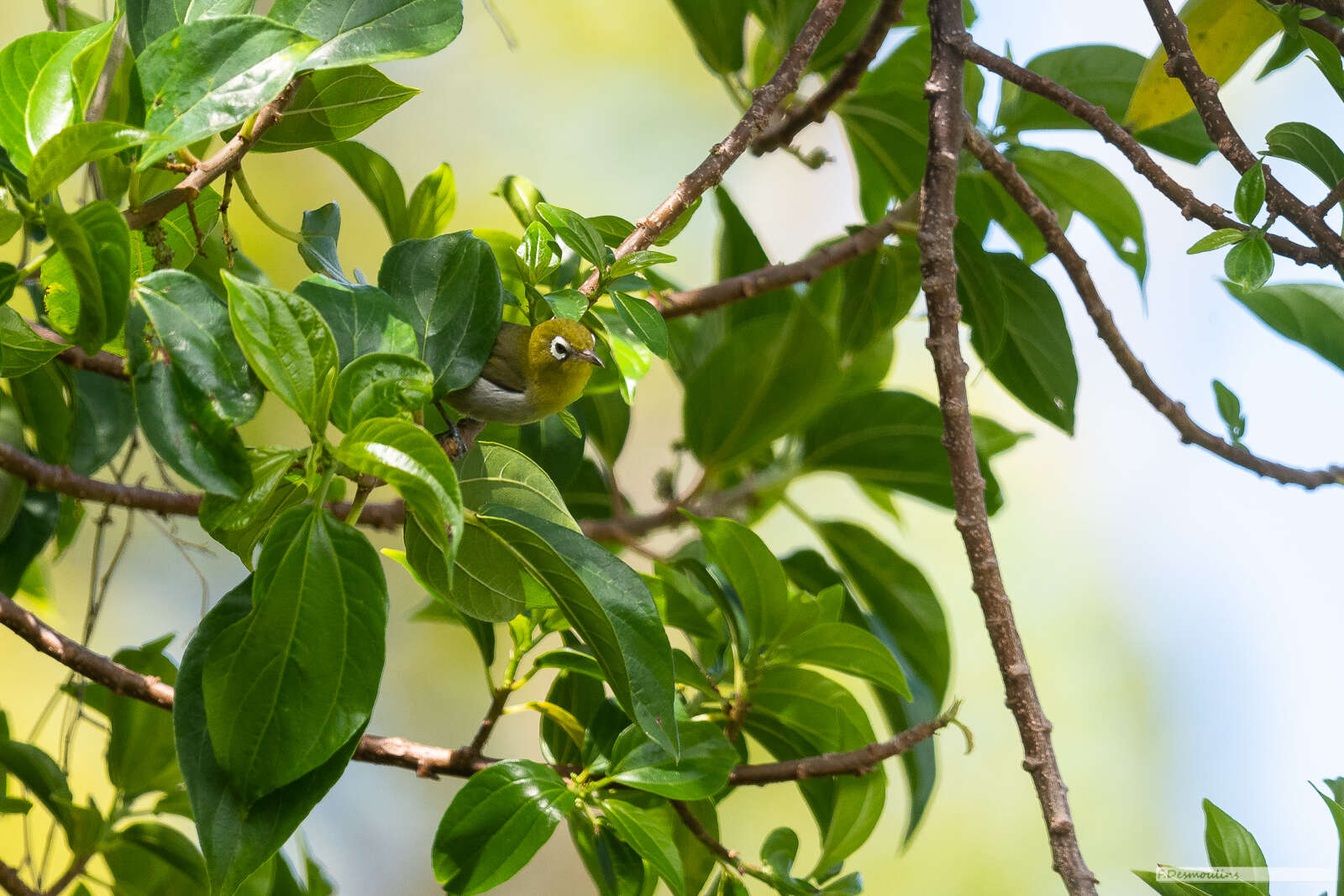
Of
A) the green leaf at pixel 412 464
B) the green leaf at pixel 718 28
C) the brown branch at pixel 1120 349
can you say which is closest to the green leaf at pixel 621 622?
the green leaf at pixel 412 464

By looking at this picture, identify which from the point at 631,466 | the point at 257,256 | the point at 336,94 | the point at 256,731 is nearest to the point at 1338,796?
the point at 256,731

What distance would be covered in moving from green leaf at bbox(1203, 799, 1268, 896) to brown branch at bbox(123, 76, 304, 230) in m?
0.62

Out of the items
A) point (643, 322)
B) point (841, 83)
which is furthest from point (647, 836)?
point (841, 83)

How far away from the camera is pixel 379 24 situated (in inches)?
17.9

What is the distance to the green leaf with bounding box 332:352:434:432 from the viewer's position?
38cm

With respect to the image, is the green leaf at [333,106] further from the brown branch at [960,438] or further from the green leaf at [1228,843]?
the green leaf at [1228,843]

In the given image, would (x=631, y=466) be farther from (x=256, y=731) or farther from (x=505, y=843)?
(x=256, y=731)

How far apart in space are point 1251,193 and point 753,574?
1.20ft

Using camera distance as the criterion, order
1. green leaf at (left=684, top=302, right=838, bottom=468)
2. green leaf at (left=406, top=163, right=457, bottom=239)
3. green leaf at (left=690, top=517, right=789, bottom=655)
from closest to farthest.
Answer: green leaf at (left=690, top=517, right=789, bottom=655), green leaf at (left=406, top=163, right=457, bottom=239), green leaf at (left=684, top=302, right=838, bottom=468)

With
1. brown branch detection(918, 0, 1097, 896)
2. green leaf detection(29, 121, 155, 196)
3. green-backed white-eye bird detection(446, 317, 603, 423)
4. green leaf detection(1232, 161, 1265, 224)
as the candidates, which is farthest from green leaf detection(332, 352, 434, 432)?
green leaf detection(1232, 161, 1265, 224)

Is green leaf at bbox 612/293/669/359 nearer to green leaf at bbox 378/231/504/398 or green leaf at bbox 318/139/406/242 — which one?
Result: green leaf at bbox 378/231/504/398

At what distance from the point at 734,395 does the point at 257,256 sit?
1086 mm

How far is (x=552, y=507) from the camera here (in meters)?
0.48

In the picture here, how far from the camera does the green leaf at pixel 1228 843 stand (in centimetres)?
54
